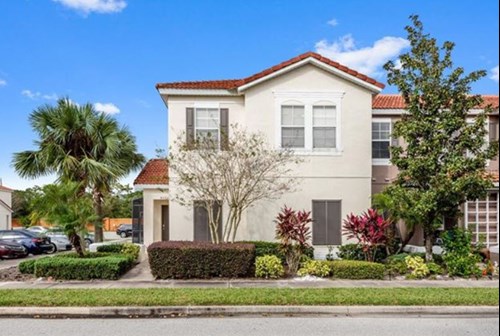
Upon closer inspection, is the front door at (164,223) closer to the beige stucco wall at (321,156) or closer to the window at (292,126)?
the beige stucco wall at (321,156)

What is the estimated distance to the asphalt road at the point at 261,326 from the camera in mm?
6715

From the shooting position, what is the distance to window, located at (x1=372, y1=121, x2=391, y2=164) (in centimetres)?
1591

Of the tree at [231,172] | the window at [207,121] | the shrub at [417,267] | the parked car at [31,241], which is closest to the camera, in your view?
the shrub at [417,267]

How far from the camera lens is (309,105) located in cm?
1483

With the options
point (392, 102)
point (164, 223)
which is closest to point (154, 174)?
point (164, 223)

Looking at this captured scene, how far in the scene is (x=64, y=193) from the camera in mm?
12781

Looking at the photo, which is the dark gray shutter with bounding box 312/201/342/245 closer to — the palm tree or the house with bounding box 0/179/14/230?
the palm tree

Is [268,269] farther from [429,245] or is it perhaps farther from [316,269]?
[429,245]

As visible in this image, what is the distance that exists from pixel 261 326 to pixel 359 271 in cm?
524

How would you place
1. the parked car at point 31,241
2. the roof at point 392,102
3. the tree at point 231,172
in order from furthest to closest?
the parked car at point 31,241 → the roof at point 392,102 → the tree at point 231,172

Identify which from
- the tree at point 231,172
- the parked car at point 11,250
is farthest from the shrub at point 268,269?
the parked car at point 11,250

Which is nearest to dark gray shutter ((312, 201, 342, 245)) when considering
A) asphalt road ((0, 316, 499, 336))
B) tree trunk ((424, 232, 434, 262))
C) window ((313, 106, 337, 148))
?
window ((313, 106, 337, 148))

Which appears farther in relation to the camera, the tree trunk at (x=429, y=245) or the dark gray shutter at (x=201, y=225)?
the dark gray shutter at (x=201, y=225)

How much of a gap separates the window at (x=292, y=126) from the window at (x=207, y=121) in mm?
2439
